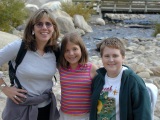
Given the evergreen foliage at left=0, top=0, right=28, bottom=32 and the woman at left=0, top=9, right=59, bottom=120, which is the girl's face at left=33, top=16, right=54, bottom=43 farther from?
the evergreen foliage at left=0, top=0, right=28, bottom=32

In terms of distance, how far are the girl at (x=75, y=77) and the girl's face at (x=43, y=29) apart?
149 mm

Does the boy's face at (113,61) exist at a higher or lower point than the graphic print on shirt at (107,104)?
higher

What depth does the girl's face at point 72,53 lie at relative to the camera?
2.87 meters

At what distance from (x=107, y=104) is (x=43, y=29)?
2.56 feet

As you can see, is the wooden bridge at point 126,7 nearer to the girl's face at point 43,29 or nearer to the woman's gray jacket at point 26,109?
the girl's face at point 43,29

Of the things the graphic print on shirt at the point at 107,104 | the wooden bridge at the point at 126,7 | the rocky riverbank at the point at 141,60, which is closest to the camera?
the graphic print on shirt at the point at 107,104

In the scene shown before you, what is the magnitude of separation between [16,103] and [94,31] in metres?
15.9

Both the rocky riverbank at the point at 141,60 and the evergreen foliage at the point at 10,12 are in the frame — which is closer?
the rocky riverbank at the point at 141,60

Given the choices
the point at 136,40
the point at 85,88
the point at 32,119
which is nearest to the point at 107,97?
the point at 85,88

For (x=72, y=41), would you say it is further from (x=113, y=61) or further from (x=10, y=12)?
(x=10, y=12)

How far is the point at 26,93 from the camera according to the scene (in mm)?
2850

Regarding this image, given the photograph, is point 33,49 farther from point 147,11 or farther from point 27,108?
point 147,11

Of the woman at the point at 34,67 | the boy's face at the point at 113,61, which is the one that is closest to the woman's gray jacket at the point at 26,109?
the woman at the point at 34,67

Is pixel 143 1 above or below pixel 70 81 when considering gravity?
below
